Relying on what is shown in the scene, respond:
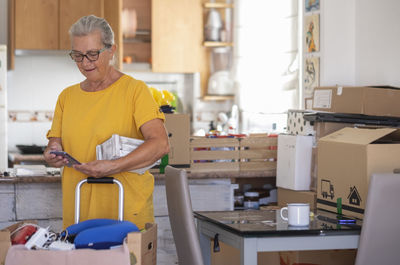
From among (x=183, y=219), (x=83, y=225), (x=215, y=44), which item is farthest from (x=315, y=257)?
(x=215, y=44)

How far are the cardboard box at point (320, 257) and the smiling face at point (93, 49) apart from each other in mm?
1280

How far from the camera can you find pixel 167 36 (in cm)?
687

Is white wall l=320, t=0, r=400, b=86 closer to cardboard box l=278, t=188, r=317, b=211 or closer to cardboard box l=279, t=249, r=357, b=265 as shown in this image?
cardboard box l=278, t=188, r=317, b=211

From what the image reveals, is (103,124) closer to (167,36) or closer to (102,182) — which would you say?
(102,182)

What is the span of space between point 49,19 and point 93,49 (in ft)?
12.9

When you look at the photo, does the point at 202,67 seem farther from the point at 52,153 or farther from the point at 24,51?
the point at 52,153

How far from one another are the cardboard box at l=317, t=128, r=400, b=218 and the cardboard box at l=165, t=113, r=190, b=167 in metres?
1.10

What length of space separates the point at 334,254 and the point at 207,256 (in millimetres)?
708

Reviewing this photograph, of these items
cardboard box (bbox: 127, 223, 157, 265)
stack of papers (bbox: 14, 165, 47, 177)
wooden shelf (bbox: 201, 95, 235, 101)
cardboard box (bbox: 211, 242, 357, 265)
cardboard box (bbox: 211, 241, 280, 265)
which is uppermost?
wooden shelf (bbox: 201, 95, 235, 101)

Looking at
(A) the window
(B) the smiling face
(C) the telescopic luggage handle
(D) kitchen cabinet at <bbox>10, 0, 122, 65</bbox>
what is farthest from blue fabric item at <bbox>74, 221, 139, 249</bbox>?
(D) kitchen cabinet at <bbox>10, 0, 122, 65</bbox>

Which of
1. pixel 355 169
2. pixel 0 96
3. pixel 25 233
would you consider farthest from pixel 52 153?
pixel 0 96

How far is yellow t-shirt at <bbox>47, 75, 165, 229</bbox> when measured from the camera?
2.69m

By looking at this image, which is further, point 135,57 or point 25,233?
point 135,57

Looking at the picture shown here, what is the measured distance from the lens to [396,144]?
2.99m
